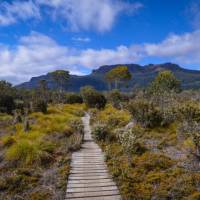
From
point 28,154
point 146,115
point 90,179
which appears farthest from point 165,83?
point 90,179

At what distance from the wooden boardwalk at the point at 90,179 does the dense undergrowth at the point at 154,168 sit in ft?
1.04

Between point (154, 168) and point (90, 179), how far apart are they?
2622 millimetres

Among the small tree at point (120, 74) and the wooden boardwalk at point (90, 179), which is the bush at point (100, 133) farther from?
the small tree at point (120, 74)

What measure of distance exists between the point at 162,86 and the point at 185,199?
30.8m

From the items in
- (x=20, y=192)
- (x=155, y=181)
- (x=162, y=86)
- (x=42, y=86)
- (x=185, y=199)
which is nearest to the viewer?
(x=185, y=199)

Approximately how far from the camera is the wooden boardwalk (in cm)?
691

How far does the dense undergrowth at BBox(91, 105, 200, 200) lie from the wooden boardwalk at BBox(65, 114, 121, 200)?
0.32 metres

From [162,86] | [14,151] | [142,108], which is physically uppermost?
[162,86]

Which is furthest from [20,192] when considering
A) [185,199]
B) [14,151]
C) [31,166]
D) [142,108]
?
[142,108]

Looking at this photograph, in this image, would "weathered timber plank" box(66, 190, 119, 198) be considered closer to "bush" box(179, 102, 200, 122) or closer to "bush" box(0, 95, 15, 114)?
"bush" box(179, 102, 200, 122)

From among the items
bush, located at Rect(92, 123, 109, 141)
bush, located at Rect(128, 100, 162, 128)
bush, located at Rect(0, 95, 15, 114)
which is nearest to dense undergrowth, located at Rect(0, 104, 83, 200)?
bush, located at Rect(92, 123, 109, 141)

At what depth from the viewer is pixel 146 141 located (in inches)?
519

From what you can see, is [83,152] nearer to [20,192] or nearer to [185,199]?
[20,192]

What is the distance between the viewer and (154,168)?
9.13 metres
